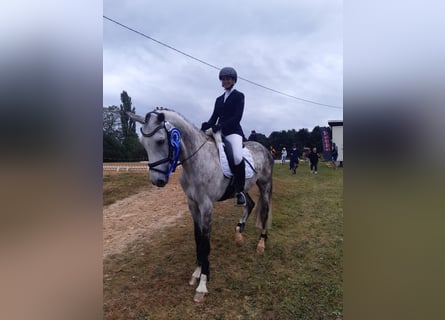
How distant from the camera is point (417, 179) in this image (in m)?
0.93

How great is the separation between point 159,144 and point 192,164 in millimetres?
580

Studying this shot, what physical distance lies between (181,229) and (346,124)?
4735 millimetres

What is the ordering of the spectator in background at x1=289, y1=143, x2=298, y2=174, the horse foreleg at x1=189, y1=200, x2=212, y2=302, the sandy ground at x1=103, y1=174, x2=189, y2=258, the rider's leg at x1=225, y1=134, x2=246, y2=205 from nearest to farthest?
the horse foreleg at x1=189, y1=200, x2=212, y2=302
the rider's leg at x1=225, y1=134, x2=246, y2=205
the sandy ground at x1=103, y1=174, x2=189, y2=258
the spectator in background at x1=289, y1=143, x2=298, y2=174

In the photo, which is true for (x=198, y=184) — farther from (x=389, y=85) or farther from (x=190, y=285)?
(x=389, y=85)

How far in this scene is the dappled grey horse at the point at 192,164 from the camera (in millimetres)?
2625

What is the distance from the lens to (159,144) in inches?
104

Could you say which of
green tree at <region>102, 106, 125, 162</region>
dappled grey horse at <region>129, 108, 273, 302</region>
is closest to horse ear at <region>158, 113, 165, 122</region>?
dappled grey horse at <region>129, 108, 273, 302</region>

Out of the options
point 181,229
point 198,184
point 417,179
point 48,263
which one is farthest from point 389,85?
point 181,229

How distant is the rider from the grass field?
111cm

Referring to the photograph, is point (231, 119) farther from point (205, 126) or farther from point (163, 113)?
point (163, 113)

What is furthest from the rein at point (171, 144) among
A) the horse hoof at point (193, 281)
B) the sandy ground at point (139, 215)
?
the sandy ground at point (139, 215)

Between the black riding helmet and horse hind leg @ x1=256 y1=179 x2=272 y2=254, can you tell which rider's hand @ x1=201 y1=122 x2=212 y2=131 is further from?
horse hind leg @ x1=256 y1=179 x2=272 y2=254

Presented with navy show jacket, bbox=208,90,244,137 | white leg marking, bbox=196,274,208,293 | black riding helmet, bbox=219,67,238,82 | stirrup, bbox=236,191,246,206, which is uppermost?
black riding helmet, bbox=219,67,238,82

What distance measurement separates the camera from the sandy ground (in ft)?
16.1
